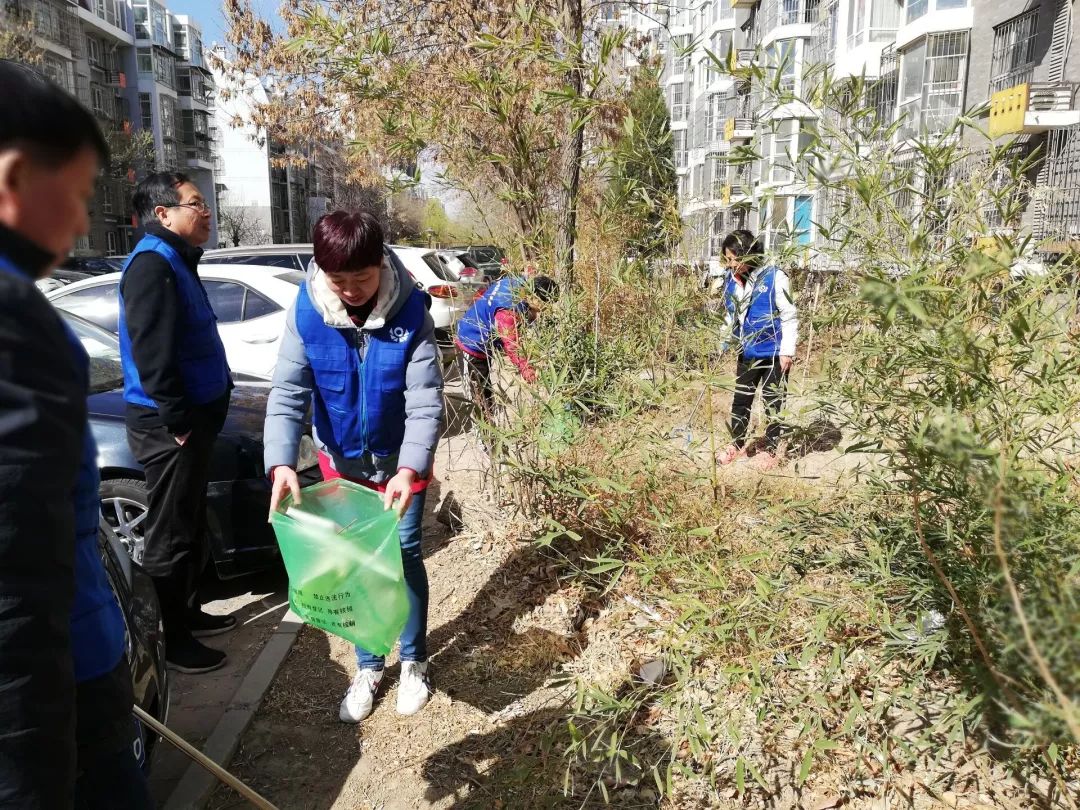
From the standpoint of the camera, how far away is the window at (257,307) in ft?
24.6

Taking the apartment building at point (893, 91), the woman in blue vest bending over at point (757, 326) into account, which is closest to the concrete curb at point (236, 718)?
the woman in blue vest bending over at point (757, 326)

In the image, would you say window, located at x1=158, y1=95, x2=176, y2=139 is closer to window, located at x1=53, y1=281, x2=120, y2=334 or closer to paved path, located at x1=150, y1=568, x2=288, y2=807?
window, located at x1=53, y1=281, x2=120, y2=334

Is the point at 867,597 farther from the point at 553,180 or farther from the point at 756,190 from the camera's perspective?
the point at 553,180

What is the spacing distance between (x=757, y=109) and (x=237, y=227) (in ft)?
173

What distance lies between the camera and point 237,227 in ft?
167

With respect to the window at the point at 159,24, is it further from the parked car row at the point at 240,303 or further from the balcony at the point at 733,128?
the balcony at the point at 733,128

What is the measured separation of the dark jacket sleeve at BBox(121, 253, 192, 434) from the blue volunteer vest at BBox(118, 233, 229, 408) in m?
0.05

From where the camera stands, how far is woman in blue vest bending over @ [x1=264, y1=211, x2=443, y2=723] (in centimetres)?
Answer: 277

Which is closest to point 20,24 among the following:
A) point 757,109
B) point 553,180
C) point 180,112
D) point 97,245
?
point 97,245

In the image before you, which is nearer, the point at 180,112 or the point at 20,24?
the point at 20,24

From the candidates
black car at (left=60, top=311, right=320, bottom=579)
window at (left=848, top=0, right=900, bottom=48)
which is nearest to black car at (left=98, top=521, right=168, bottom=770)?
black car at (left=60, top=311, right=320, bottom=579)

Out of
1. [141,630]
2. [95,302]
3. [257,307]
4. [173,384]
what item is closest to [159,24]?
[95,302]

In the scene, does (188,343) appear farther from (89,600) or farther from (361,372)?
(89,600)

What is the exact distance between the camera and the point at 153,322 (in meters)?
3.18
